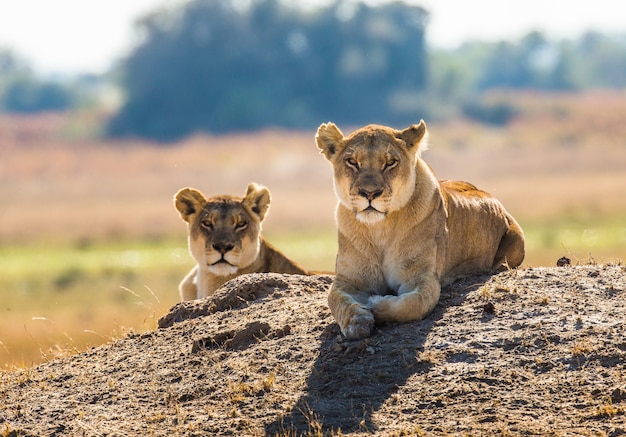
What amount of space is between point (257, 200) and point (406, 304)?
411 cm

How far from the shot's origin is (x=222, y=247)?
1097 centimetres

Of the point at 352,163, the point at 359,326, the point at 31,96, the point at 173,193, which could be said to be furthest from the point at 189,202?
the point at 31,96

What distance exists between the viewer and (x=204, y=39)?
9419cm

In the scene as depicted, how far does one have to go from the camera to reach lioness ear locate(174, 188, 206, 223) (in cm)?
1139

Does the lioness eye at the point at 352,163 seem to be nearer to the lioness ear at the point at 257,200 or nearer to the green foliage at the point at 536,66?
the lioness ear at the point at 257,200

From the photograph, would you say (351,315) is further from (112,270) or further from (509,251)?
(112,270)

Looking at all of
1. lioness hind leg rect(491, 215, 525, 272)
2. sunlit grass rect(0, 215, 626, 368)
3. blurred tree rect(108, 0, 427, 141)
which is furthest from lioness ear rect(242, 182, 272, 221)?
blurred tree rect(108, 0, 427, 141)

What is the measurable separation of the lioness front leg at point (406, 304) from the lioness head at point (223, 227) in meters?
3.29

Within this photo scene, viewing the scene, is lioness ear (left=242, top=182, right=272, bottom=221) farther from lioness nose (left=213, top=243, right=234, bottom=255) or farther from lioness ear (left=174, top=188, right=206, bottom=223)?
lioness nose (left=213, top=243, right=234, bottom=255)

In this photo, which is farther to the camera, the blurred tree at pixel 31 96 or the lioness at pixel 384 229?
the blurred tree at pixel 31 96

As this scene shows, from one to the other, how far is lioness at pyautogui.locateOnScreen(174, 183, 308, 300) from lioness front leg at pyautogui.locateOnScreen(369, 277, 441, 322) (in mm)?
3307

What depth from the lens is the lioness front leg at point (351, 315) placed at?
7.72 metres

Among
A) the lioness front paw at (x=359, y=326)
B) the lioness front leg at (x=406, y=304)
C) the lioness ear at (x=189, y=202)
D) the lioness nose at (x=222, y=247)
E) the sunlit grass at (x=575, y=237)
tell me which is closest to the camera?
the lioness front paw at (x=359, y=326)

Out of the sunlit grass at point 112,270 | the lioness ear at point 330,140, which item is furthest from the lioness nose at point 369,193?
the sunlit grass at point 112,270
